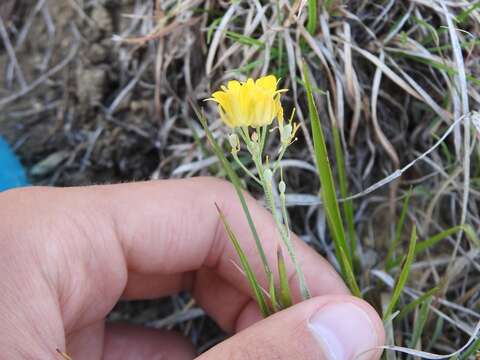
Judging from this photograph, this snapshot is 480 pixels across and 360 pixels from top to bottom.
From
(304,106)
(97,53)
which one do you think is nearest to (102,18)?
(97,53)

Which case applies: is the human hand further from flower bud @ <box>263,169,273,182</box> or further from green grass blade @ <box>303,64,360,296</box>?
flower bud @ <box>263,169,273,182</box>

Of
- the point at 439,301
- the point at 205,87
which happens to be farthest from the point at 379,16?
the point at 439,301

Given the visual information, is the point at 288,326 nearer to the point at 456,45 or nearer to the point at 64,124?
the point at 456,45

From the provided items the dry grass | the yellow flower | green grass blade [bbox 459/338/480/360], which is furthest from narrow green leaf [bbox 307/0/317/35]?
green grass blade [bbox 459/338/480/360]

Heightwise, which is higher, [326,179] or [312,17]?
[312,17]

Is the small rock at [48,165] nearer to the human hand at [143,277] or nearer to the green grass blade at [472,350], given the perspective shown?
the human hand at [143,277]

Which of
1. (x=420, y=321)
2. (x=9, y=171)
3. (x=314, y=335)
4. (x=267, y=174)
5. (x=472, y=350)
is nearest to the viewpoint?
(x=267, y=174)

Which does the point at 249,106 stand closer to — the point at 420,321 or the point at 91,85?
the point at 420,321
